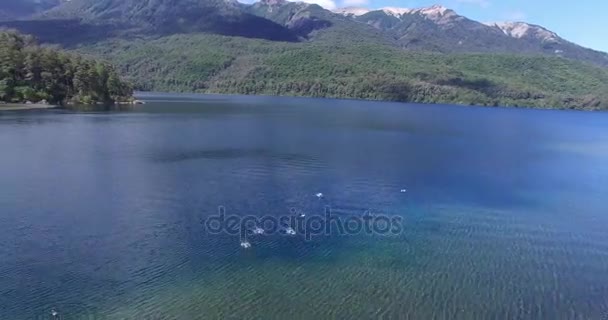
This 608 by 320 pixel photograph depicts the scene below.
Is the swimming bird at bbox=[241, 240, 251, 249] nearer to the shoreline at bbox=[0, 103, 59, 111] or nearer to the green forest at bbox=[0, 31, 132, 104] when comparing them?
the shoreline at bbox=[0, 103, 59, 111]

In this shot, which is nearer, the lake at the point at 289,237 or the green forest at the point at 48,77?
the lake at the point at 289,237

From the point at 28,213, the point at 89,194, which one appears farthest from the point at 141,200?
the point at 28,213

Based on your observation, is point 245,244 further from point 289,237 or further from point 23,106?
point 23,106

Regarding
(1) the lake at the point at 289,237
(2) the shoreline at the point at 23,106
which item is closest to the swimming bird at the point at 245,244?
(1) the lake at the point at 289,237

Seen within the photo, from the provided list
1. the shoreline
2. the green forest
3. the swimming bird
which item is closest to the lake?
the swimming bird

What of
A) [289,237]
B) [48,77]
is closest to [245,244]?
→ [289,237]

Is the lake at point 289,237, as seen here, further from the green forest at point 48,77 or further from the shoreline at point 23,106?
the green forest at point 48,77
